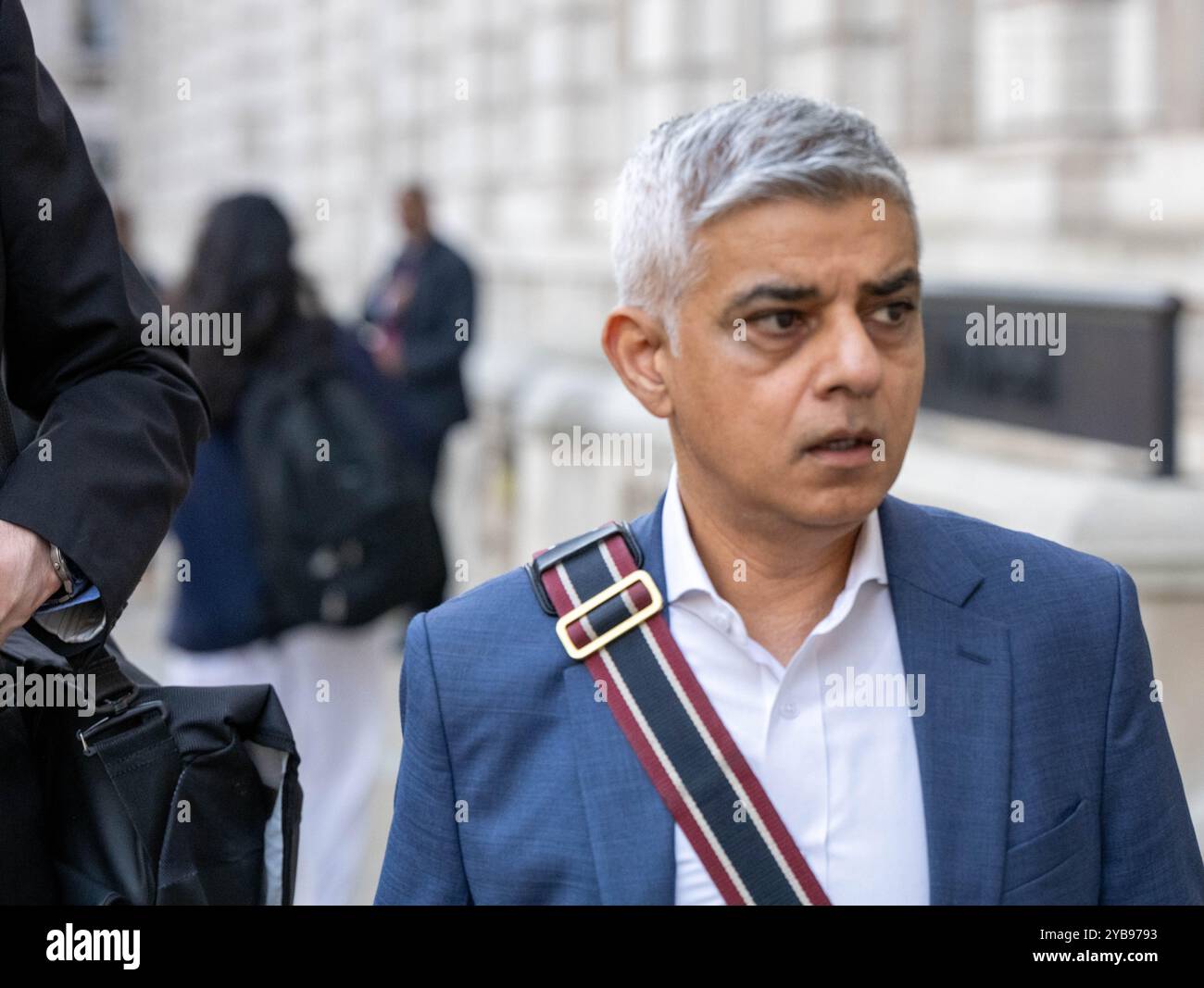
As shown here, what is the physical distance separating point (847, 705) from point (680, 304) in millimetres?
508

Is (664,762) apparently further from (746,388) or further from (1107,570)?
(1107,570)

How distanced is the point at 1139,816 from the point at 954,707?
0.24 meters

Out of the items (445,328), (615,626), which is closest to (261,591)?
(615,626)

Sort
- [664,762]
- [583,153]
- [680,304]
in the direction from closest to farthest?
[664,762], [680,304], [583,153]

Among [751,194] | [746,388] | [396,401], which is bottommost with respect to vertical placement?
[396,401]

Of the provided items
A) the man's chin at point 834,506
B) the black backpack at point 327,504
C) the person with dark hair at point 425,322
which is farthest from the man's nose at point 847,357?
→ the person with dark hair at point 425,322

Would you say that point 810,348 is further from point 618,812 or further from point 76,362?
point 76,362

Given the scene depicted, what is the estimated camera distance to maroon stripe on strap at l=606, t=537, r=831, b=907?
2.09 m

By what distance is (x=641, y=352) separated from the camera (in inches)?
94.7

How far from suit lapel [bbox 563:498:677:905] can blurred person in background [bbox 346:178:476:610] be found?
25.9ft

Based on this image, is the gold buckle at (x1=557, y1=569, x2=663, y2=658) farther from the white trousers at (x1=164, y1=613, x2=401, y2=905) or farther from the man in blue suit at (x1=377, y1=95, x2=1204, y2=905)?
the white trousers at (x1=164, y1=613, x2=401, y2=905)

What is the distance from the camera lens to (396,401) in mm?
6664

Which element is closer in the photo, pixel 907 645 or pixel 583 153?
pixel 907 645
